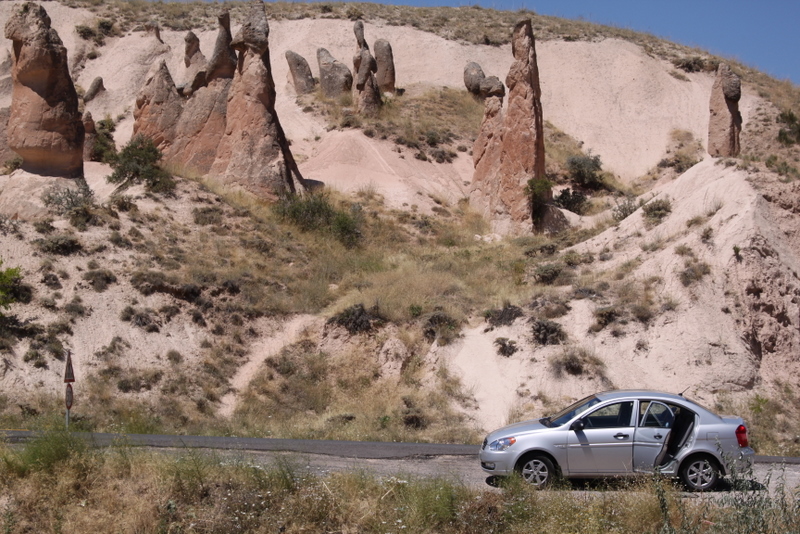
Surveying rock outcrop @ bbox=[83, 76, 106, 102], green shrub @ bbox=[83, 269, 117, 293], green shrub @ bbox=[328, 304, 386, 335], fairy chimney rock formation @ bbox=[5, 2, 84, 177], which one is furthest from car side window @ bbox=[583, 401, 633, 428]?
rock outcrop @ bbox=[83, 76, 106, 102]

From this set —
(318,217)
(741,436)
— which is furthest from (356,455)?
(318,217)

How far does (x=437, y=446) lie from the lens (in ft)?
44.3

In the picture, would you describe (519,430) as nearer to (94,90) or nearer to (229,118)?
(229,118)

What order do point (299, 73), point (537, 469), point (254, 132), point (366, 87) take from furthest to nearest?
1. point (299, 73)
2. point (366, 87)
3. point (254, 132)
4. point (537, 469)

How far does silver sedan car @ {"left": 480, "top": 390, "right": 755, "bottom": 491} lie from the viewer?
917 centimetres

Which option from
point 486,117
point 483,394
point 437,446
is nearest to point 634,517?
point 437,446

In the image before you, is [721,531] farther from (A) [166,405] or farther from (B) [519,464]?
(A) [166,405]

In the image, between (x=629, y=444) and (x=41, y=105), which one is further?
(x=41, y=105)

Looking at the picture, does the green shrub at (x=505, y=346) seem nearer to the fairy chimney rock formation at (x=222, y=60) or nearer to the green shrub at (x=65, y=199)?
the green shrub at (x=65, y=199)

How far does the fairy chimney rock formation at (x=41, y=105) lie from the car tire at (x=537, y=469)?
19575 mm

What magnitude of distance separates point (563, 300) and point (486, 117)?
599 inches

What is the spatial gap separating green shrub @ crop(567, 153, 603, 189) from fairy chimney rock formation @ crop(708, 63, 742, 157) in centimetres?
1118

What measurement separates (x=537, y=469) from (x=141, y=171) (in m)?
19.6

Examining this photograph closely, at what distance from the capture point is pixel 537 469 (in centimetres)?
938
